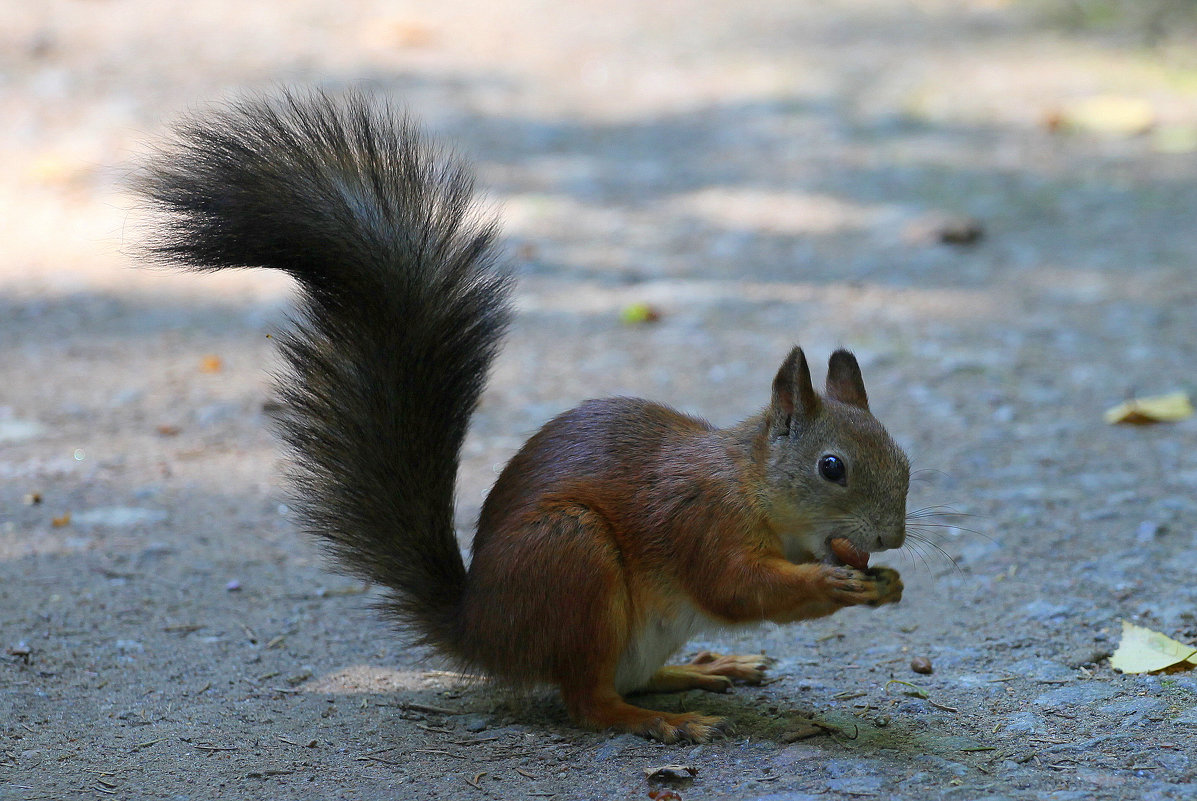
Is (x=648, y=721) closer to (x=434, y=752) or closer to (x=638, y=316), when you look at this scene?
(x=434, y=752)

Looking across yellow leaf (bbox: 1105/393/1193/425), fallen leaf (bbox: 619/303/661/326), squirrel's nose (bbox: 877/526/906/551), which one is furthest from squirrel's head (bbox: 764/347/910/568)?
fallen leaf (bbox: 619/303/661/326)

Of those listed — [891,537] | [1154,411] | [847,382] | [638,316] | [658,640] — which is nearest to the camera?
[891,537]

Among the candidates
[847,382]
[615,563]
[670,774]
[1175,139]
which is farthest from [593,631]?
[1175,139]

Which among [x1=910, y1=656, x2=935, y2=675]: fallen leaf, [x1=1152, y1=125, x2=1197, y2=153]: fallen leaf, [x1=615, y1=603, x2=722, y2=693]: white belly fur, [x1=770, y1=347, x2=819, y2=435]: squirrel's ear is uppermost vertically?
[x1=1152, y1=125, x2=1197, y2=153]: fallen leaf

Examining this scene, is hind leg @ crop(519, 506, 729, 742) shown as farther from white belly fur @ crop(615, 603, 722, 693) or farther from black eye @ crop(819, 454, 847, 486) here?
black eye @ crop(819, 454, 847, 486)

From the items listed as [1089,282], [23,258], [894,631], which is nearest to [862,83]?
[1089,282]

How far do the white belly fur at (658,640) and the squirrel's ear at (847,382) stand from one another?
0.45m

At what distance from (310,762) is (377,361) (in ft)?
2.12

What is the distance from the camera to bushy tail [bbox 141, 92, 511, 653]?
198 cm

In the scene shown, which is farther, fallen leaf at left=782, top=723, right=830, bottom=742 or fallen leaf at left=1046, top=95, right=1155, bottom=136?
fallen leaf at left=1046, top=95, right=1155, bottom=136

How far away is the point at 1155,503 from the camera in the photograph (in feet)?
9.33

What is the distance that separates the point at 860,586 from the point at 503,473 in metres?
0.67

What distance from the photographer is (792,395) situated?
2008mm

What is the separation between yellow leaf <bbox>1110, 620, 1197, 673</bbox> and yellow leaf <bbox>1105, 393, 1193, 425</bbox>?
1169 millimetres
